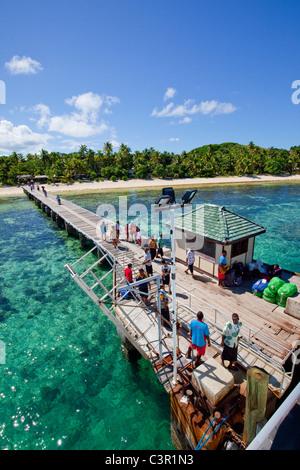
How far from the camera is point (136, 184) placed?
83.9 metres

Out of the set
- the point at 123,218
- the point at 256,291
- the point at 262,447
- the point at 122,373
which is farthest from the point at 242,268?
the point at 123,218

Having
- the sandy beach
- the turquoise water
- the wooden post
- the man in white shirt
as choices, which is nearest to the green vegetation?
the sandy beach

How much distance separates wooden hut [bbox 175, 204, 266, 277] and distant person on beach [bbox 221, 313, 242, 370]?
16.2ft

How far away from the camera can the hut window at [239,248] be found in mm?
11719

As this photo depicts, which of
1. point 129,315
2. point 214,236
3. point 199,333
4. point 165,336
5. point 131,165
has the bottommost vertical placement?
point 129,315

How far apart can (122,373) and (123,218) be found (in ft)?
97.7

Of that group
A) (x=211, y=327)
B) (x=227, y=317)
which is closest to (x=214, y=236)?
(x=227, y=317)

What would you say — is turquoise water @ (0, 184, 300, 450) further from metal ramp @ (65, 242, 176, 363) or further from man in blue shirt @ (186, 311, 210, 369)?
man in blue shirt @ (186, 311, 210, 369)

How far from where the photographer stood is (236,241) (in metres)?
11.1

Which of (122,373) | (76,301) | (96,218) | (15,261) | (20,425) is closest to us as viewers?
(20,425)

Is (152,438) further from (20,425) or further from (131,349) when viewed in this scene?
(20,425)

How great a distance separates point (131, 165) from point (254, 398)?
321ft

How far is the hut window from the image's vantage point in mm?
11719

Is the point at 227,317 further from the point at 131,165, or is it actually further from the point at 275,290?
the point at 131,165
